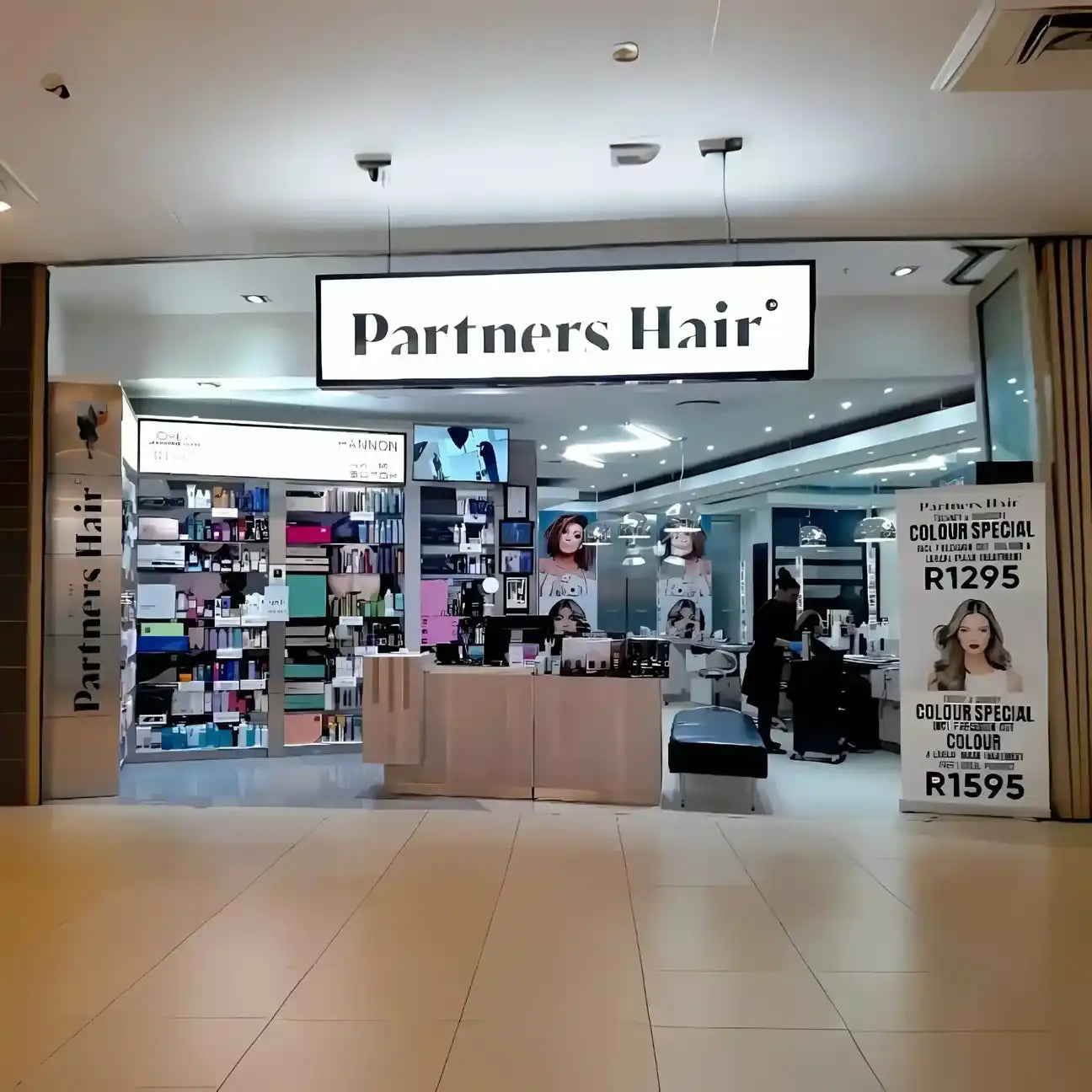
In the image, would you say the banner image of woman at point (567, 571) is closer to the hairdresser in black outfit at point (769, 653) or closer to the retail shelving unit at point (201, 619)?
the hairdresser in black outfit at point (769, 653)

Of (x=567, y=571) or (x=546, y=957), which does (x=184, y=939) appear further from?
(x=567, y=571)

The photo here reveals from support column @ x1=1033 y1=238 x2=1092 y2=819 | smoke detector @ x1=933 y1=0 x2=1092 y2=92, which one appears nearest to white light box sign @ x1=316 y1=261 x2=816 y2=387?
smoke detector @ x1=933 y1=0 x2=1092 y2=92

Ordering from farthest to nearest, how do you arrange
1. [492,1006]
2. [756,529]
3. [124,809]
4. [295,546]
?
[756,529]
[295,546]
[124,809]
[492,1006]

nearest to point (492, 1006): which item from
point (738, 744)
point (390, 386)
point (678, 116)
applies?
point (390, 386)

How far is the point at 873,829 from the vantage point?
518 centimetres

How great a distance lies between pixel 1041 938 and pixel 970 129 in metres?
3.49

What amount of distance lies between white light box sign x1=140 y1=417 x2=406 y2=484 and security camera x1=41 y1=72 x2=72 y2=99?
3987 millimetres

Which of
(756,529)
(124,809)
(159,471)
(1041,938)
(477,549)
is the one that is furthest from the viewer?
(756,529)

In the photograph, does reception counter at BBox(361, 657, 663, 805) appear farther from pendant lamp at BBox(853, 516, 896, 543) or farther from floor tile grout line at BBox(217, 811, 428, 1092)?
pendant lamp at BBox(853, 516, 896, 543)

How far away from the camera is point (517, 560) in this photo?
31.5 feet

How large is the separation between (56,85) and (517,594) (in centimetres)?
655

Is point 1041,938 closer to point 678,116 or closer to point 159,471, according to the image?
point 678,116

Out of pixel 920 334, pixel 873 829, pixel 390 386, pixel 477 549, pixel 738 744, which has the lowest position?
pixel 873 829

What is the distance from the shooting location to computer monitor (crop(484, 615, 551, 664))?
265 inches
